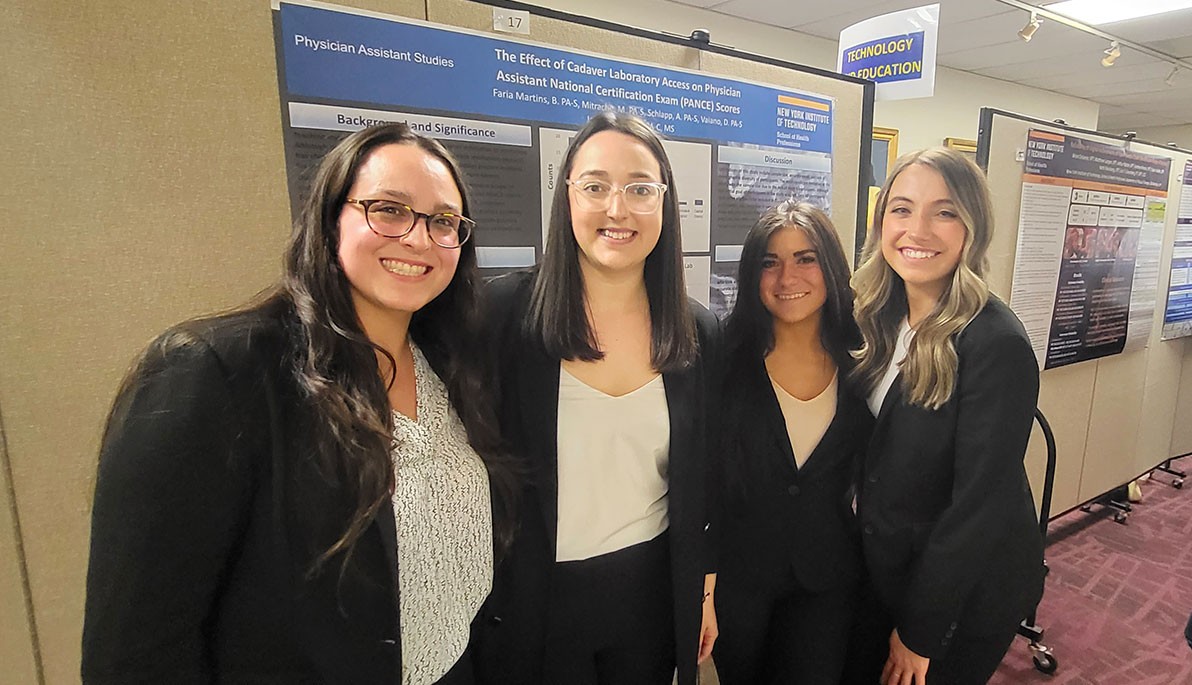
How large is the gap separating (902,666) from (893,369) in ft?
2.42

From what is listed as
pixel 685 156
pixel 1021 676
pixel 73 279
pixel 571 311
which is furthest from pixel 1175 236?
pixel 73 279

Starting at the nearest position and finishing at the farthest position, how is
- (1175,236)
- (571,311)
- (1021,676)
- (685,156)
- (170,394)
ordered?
1. (170,394)
2. (571,311)
3. (685,156)
4. (1021,676)
5. (1175,236)

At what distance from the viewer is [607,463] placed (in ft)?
3.96

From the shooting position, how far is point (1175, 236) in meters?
3.51

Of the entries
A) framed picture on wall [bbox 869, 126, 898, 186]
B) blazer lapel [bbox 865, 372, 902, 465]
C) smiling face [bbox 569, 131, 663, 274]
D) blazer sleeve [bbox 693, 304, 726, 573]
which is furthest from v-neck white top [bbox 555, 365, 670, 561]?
framed picture on wall [bbox 869, 126, 898, 186]

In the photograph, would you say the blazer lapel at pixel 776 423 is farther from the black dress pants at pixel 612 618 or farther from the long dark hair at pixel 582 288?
the black dress pants at pixel 612 618

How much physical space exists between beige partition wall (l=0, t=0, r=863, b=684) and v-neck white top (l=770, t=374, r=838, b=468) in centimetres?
116

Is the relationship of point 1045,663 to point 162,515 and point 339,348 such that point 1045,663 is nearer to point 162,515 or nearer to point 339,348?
point 339,348

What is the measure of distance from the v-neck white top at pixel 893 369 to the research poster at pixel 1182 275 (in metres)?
3.28

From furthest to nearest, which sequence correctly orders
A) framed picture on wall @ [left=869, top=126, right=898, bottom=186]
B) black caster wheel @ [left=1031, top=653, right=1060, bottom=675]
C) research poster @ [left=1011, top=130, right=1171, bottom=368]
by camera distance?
framed picture on wall @ [left=869, top=126, right=898, bottom=186] < research poster @ [left=1011, top=130, right=1171, bottom=368] < black caster wheel @ [left=1031, top=653, right=1060, bottom=675]

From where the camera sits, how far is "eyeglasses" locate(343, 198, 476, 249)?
0.89 meters

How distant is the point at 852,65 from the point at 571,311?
1.64 m

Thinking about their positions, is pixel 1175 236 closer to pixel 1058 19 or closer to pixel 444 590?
pixel 1058 19

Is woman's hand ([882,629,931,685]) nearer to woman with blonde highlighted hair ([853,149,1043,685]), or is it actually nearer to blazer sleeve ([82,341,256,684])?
woman with blonde highlighted hair ([853,149,1043,685])
